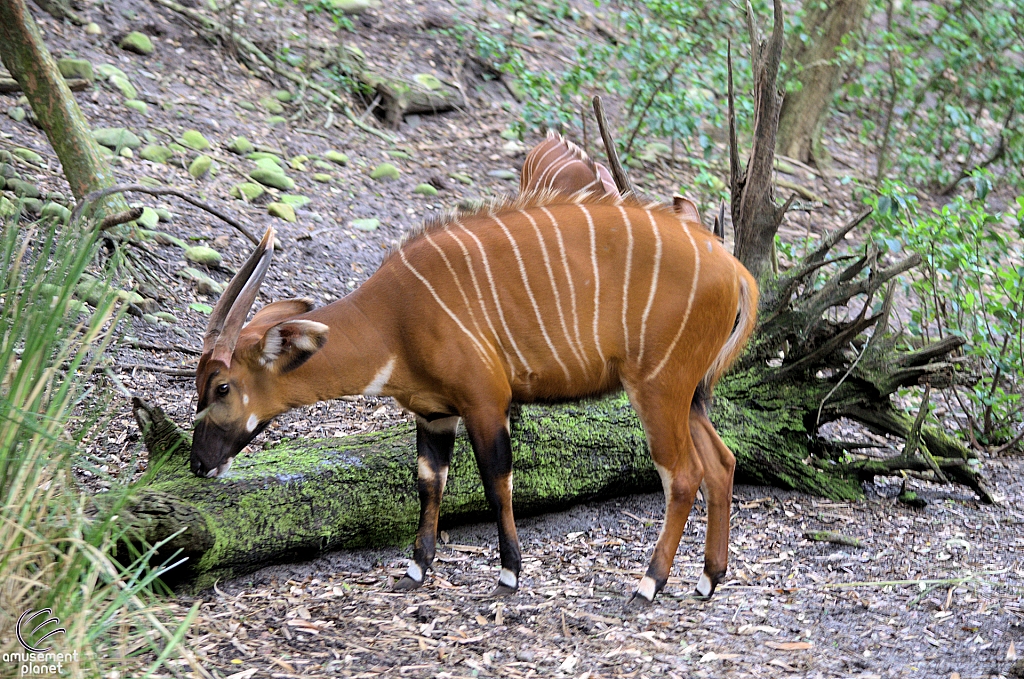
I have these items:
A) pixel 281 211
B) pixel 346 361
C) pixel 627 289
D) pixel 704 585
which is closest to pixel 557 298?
pixel 627 289

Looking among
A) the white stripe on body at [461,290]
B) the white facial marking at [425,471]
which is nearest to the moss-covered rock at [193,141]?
the white stripe on body at [461,290]

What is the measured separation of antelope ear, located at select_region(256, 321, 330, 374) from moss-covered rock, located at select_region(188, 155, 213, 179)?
4180 mm

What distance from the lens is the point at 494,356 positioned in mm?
3762

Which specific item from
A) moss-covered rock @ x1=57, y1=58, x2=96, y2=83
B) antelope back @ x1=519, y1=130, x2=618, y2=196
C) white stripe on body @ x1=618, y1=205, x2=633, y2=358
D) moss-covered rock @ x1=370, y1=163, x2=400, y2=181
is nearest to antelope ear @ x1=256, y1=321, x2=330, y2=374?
white stripe on body @ x1=618, y1=205, x2=633, y2=358

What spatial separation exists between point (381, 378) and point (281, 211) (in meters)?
3.88

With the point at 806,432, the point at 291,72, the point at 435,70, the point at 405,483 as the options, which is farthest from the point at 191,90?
the point at 806,432

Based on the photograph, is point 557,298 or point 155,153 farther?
point 155,153

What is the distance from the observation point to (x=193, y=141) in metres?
7.80

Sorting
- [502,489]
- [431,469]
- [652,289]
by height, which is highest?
[652,289]

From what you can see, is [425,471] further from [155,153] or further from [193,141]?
[193,141]

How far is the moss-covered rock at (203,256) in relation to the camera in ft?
20.6

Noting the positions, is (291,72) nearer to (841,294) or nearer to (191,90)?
(191,90)

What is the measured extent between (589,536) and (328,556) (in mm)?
Answer: 1218

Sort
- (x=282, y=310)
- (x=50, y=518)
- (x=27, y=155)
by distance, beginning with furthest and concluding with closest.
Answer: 1. (x=27, y=155)
2. (x=282, y=310)
3. (x=50, y=518)
